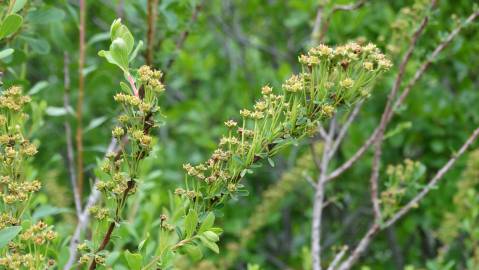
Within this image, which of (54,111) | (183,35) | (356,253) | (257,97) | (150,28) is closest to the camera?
(356,253)

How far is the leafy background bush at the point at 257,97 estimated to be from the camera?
307 cm

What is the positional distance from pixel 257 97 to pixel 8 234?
303 centimetres

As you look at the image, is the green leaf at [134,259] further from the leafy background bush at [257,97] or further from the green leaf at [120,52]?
the leafy background bush at [257,97]

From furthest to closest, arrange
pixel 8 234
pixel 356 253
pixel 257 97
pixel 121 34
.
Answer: pixel 257 97
pixel 356 253
pixel 121 34
pixel 8 234

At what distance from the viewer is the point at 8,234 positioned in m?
1.29

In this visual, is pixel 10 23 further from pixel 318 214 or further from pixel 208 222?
pixel 318 214

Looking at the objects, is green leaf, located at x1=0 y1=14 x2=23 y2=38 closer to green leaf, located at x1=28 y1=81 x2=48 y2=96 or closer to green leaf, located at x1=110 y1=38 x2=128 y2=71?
green leaf, located at x1=110 y1=38 x2=128 y2=71

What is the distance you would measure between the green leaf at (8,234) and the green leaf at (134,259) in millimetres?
214

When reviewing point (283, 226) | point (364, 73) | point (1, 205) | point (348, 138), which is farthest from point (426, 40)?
point (1, 205)

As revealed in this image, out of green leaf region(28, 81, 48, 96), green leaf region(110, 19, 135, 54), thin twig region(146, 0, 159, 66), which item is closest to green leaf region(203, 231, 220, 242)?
green leaf region(110, 19, 135, 54)

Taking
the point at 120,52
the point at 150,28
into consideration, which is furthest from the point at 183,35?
the point at 120,52

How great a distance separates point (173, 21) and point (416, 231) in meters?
2.62

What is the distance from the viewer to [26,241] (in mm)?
1325

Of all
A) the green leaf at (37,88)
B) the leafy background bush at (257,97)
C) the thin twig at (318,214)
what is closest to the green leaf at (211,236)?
the thin twig at (318,214)
